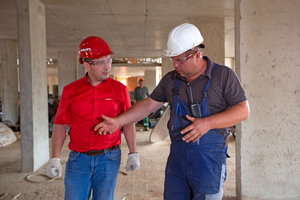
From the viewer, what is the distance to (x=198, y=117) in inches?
72.4

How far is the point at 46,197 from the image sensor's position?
3930 millimetres

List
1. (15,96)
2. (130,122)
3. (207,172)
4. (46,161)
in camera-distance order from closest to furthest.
A: 1. (207,172)
2. (130,122)
3. (46,161)
4. (15,96)

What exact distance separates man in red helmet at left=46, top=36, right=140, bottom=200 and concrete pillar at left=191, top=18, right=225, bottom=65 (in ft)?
17.9

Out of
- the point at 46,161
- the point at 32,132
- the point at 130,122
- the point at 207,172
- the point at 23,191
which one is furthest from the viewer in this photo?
the point at 46,161

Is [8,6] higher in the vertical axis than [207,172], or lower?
higher

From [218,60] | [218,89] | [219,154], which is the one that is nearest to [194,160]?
[219,154]

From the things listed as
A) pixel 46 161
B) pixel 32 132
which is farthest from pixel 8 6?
pixel 46 161

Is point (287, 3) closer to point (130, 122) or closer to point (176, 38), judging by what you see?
point (176, 38)

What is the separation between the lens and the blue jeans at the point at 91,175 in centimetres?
203

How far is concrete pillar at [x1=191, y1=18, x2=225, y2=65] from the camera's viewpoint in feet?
Answer: 23.5

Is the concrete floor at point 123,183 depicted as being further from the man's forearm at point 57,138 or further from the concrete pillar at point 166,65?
the concrete pillar at point 166,65

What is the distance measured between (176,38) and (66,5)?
5327 millimetres

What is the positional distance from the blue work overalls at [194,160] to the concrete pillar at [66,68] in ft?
39.8

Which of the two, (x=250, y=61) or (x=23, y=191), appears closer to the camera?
(x=250, y=61)
